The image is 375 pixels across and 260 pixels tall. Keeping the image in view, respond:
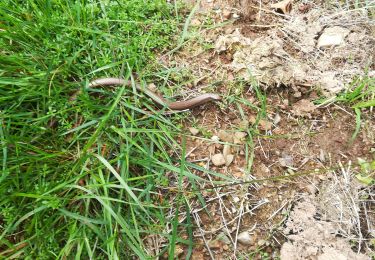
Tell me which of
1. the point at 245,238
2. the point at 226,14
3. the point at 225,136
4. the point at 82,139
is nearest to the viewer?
the point at 245,238

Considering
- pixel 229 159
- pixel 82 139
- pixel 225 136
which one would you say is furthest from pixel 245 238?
pixel 82 139

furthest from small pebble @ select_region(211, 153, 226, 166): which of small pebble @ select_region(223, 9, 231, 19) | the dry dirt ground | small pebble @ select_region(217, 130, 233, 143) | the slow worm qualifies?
small pebble @ select_region(223, 9, 231, 19)

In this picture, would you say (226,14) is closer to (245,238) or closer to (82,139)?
(82,139)

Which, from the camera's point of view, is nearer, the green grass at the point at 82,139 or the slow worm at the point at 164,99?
the green grass at the point at 82,139

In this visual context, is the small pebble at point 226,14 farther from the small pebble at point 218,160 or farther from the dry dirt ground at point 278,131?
the small pebble at point 218,160

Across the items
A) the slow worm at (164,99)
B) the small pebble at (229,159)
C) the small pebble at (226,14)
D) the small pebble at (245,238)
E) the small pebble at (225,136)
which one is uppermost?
the small pebble at (226,14)

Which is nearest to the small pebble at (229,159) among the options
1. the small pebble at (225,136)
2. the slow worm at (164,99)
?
the small pebble at (225,136)

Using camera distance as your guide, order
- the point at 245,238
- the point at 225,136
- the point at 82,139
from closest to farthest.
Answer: the point at 245,238
the point at 82,139
the point at 225,136
